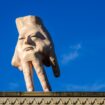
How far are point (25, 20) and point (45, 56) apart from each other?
5.72 feet

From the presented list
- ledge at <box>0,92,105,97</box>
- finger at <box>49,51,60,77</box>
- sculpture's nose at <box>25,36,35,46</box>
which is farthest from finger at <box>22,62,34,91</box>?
ledge at <box>0,92,105,97</box>

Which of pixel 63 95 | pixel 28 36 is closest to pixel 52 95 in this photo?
pixel 63 95

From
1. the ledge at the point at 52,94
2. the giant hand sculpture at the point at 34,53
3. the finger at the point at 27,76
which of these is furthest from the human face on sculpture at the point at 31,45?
the ledge at the point at 52,94

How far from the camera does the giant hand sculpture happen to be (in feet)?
61.8

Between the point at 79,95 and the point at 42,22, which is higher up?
the point at 42,22

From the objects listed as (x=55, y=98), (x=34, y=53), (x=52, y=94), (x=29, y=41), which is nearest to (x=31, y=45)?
(x=29, y=41)

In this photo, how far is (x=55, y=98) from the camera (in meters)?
17.3

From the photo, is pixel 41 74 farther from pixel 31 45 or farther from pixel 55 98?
pixel 55 98

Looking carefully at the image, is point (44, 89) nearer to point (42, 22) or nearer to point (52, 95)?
point (52, 95)

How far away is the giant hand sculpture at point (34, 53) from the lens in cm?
1884

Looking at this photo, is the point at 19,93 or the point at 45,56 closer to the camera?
the point at 19,93

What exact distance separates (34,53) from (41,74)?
81 cm

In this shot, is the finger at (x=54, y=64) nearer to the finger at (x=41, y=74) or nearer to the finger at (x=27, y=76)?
the finger at (x=41, y=74)

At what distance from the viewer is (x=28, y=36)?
1938 cm
